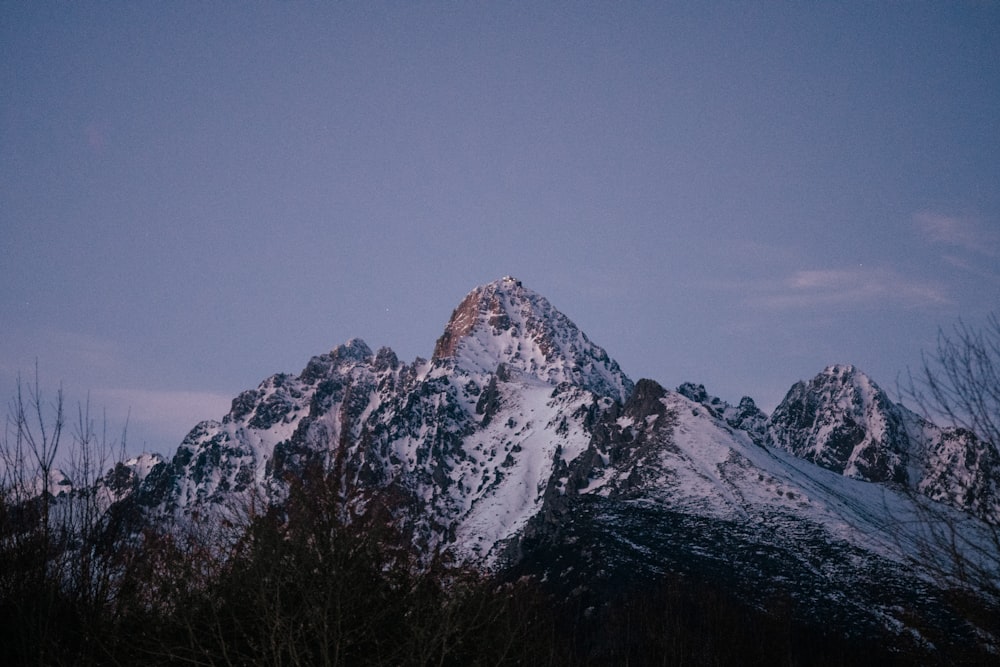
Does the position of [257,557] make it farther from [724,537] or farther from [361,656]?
A: [724,537]

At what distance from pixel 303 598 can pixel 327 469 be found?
7.02ft

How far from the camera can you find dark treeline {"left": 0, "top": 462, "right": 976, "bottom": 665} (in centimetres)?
1280

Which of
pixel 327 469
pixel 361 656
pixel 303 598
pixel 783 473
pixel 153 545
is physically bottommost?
pixel 361 656

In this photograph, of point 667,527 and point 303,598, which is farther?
point 667,527

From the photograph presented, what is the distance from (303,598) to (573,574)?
141885mm

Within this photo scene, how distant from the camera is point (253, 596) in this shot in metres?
13.2

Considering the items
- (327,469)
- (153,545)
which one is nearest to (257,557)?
(327,469)

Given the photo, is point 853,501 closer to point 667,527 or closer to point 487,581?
point 667,527

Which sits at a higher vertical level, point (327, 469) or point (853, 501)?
point (853, 501)

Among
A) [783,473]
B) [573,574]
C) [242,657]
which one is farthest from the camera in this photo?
[783,473]

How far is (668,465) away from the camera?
19062cm

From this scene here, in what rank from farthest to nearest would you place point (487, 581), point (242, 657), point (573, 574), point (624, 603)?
point (573, 574), point (624, 603), point (487, 581), point (242, 657)

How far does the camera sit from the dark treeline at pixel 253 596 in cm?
1280

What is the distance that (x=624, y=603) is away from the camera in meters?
118
